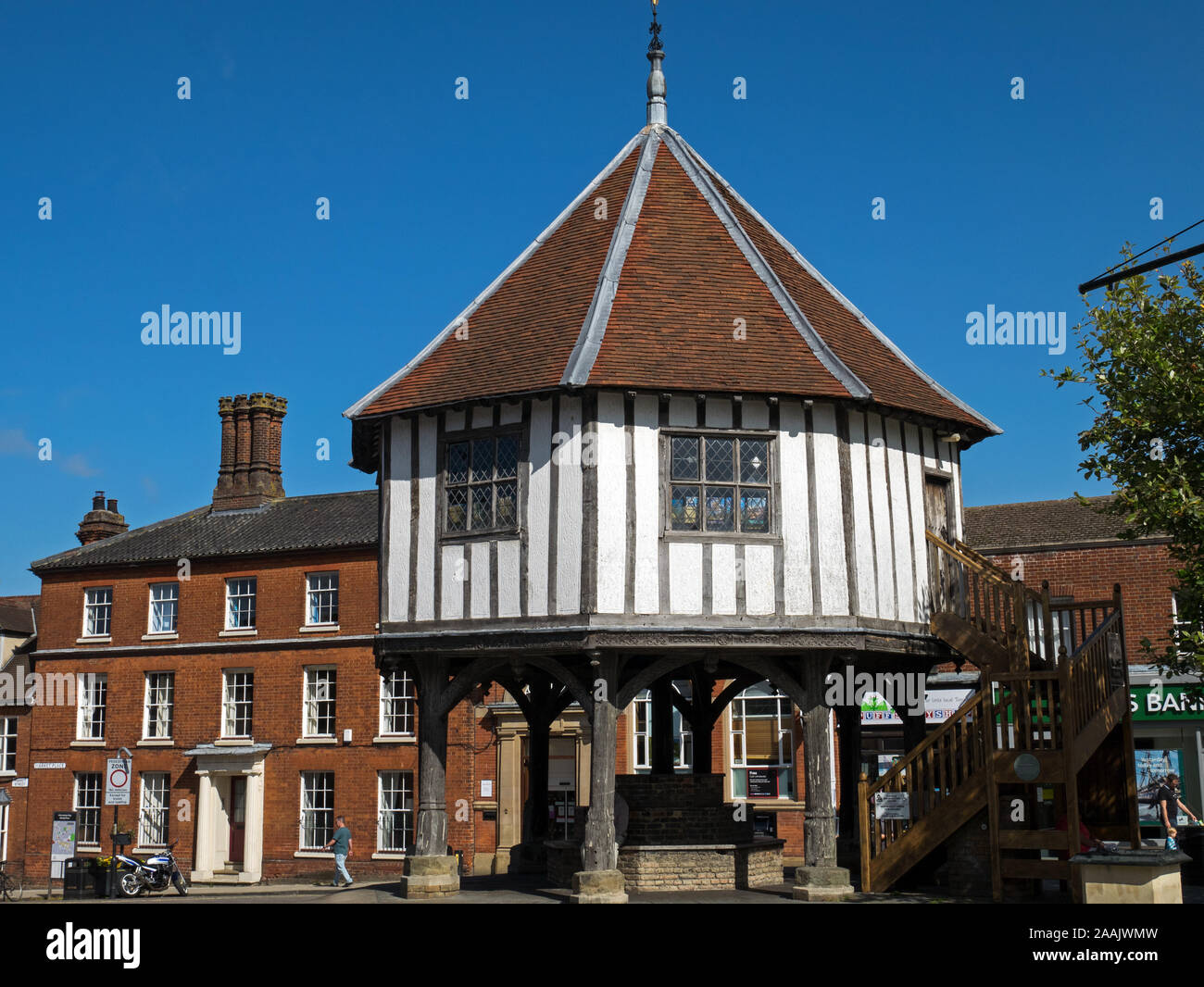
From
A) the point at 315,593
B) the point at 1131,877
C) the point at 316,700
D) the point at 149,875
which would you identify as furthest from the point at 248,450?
the point at 1131,877

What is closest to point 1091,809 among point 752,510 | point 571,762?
point 752,510

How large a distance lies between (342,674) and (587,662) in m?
18.0

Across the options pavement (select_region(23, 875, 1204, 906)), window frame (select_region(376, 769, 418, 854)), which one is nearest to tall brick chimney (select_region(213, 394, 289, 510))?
window frame (select_region(376, 769, 418, 854))

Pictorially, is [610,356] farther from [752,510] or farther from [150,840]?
[150,840]

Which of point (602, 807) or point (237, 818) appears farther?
point (237, 818)

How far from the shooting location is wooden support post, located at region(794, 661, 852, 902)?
15.8 m

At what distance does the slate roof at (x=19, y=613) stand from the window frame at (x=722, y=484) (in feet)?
107

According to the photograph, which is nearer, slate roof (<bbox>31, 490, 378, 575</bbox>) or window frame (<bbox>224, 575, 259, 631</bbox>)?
slate roof (<bbox>31, 490, 378, 575</bbox>)

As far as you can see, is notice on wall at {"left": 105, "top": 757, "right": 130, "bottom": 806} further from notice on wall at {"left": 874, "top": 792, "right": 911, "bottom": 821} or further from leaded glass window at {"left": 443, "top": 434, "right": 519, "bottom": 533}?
notice on wall at {"left": 874, "top": 792, "right": 911, "bottom": 821}

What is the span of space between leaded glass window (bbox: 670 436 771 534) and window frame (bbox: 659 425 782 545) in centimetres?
2

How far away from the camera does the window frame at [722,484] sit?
1642cm

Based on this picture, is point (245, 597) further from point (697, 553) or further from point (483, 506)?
point (697, 553)

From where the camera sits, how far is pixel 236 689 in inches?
1419

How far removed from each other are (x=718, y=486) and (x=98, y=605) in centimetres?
2723
